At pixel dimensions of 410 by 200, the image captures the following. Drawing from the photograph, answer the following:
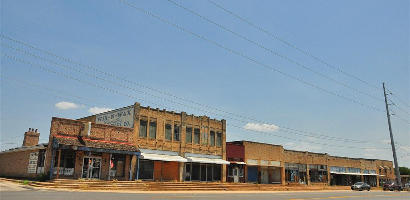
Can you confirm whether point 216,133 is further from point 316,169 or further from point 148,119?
point 316,169

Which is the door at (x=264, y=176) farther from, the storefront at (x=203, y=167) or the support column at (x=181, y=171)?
the support column at (x=181, y=171)

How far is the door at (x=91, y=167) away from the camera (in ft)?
94.1

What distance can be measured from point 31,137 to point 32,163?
13.1m

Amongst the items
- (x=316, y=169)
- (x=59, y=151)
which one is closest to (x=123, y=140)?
(x=59, y=151)

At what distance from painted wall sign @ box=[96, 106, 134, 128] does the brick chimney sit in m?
8.66

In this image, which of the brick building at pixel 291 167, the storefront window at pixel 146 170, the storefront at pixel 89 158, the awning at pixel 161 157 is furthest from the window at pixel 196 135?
the storefront at pixel 89 158

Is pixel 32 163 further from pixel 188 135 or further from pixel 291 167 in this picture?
pixel 291 167

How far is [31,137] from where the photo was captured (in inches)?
1585

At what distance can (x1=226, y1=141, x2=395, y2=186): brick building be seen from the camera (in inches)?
1700

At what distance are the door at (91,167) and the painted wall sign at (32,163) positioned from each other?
3.82 meters

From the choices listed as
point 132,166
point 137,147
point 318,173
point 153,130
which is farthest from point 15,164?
point 318,173

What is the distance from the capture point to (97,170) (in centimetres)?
2939

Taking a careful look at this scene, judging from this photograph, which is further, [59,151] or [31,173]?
[31,173]

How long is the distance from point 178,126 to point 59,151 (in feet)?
43.8
